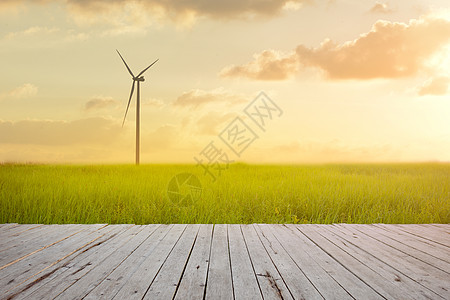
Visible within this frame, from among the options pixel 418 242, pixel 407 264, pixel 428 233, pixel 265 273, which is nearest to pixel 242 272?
pixel 265 273

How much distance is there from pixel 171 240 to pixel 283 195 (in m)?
4.48

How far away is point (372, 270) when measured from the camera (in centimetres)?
326

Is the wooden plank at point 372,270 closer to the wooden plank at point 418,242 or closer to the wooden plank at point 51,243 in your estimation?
the wooden plank at point 418,242

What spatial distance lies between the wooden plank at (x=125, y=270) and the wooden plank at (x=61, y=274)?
31 centimetres

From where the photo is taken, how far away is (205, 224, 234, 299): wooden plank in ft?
8.52

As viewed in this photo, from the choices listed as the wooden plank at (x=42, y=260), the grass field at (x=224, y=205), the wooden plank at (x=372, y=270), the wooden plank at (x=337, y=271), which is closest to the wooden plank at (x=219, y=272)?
the wooden plank at (x=337, y=271)

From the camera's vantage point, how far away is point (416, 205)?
860 centimetres

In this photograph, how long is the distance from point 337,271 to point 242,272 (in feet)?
2.98

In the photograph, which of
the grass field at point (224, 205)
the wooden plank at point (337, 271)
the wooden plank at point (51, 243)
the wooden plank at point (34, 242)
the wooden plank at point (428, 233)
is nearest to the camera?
the wooden plank at point (337, 271)

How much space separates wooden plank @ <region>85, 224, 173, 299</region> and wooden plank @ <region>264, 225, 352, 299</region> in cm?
157

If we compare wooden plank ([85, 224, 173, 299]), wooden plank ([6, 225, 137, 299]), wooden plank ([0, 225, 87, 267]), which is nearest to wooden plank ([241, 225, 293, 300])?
wooden plank ([85, 224, 173, 299])

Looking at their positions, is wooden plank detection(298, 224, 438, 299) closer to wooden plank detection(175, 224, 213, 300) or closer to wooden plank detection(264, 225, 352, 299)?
wooden plank detection(264, 225, 352, 299)

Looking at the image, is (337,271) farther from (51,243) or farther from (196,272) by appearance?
→ (51,243)

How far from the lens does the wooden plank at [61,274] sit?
2673 millimetres
